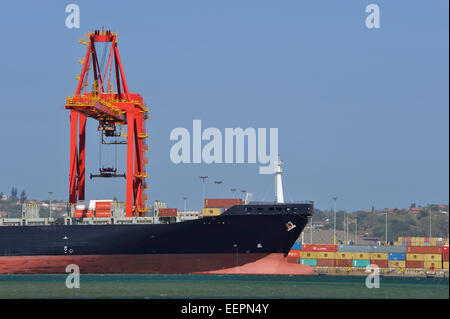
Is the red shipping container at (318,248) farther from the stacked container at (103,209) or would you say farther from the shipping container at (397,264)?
the stacked container at (103,209)

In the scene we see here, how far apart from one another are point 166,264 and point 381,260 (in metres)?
37.9

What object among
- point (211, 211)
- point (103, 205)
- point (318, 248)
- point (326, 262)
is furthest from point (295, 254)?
point (103, 205)

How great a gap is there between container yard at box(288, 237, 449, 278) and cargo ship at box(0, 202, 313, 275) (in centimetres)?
2745

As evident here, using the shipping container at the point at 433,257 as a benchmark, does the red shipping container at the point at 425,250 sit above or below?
above

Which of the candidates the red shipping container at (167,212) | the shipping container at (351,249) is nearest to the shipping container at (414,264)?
the shipping container at (351,249)

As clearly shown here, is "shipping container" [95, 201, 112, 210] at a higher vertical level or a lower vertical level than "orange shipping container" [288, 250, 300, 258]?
higher

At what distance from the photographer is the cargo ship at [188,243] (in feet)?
226

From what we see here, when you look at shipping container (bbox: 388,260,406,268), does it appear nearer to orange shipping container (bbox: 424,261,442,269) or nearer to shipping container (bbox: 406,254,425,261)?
shipping container (bbox: 406,254,425,261)

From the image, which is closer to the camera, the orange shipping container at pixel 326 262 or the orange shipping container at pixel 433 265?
the orange shipping container at pixel 433 265

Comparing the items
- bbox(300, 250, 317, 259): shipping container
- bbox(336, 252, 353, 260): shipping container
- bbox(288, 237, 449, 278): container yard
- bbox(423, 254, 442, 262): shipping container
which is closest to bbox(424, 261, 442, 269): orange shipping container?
bbox(288, 237, 449, 278): container yard

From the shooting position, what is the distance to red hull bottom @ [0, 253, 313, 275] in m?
69.1

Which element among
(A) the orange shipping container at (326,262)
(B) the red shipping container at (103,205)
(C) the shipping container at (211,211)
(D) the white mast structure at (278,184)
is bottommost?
(A) the orange shipping container at (326,262)
